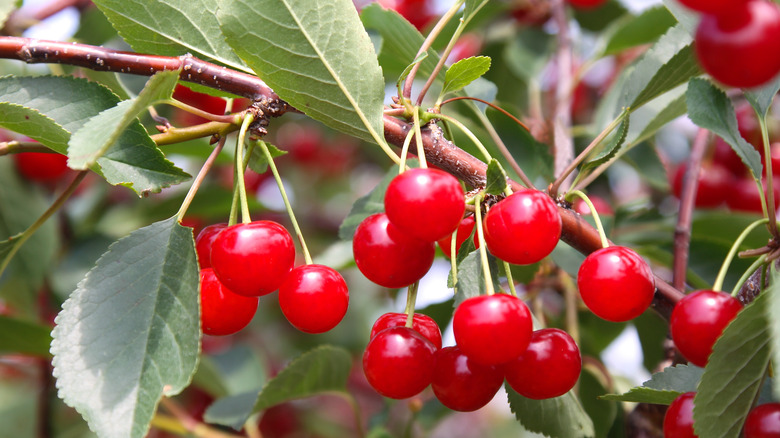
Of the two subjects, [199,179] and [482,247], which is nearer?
[482,247]

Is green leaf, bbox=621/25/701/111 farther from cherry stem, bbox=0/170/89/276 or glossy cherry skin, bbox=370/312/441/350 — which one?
cherry stem, bbox=0/170/89/276

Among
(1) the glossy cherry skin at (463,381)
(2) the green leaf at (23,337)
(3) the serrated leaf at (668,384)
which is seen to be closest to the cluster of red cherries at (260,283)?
(1) the glossy cherry skin at (463,381)

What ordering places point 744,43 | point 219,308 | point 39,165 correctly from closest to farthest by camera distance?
point 744,43
point 219,308
point 39,165

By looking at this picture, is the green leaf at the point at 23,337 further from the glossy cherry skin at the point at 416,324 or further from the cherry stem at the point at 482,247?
the cherry stem at the point at 482,247

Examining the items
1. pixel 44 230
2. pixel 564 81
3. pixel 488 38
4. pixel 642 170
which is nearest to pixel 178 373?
pixel 44 230

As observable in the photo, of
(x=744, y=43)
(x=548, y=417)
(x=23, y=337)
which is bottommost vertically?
(x=23, y=337)

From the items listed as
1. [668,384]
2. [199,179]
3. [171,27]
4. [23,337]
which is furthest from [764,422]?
[23,337]

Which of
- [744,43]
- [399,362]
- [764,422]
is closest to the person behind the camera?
[744,43]

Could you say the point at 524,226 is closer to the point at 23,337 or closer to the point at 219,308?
the point at 219,308
